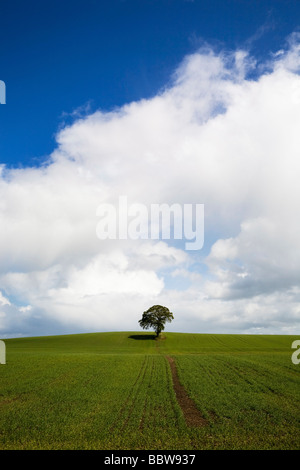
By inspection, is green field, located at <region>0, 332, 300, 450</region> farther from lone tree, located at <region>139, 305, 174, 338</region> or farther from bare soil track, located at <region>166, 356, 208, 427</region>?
lone tree, located at <region>139, 305, 174, 338</region>

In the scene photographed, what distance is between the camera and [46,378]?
34500 millimetres

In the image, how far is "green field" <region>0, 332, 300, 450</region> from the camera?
645 inches

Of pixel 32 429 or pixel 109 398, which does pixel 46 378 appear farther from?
pixel 32 429

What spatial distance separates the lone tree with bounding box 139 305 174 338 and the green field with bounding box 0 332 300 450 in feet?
204

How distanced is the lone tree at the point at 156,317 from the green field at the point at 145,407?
62.3 m

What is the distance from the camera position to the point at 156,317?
103 m

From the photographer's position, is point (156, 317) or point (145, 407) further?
point (156, 317)

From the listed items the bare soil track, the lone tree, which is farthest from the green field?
the lone tree

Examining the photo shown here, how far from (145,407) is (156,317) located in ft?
272

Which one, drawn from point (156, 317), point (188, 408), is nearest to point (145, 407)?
point (188, 408)

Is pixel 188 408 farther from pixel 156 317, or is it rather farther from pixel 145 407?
pixel 156 317

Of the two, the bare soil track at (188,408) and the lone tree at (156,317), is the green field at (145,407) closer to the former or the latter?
the bare soil track at (188,408)

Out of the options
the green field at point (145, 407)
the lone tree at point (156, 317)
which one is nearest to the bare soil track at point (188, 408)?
the green field at point (145, 407)
